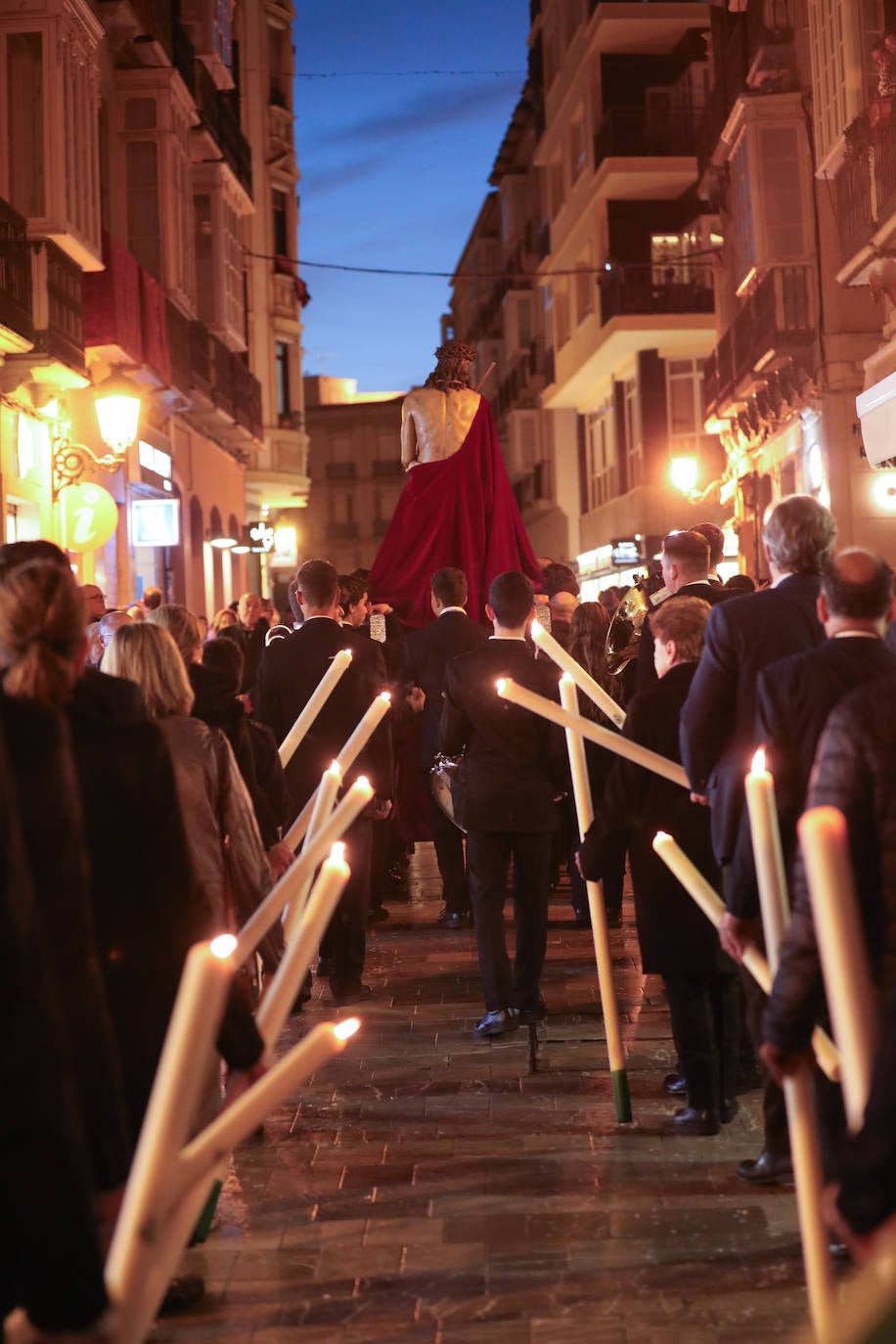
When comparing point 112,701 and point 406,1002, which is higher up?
point 112,701

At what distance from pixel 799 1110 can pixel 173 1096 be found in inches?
65.3

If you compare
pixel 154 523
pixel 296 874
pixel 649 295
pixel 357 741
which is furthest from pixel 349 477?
pixel 296 874

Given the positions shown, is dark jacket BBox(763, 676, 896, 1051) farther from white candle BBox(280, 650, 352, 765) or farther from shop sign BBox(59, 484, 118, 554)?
shop sign BBox(59, 484, 118, 554)

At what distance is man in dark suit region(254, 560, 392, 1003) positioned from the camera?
860 cm

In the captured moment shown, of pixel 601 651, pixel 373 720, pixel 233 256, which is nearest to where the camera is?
pixel 373 720

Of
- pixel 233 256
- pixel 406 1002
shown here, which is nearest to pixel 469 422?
pixel 406 1002

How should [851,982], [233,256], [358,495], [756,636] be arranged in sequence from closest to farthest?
1. [851,982]
2. [756,636]
3. [233,256]
4. [358,495]

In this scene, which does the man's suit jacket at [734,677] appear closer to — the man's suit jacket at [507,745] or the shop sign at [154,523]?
the man's suit jacket at [507,745]

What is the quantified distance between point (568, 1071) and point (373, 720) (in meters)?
2.66

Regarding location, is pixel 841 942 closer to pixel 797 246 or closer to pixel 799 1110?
pixel 799 1110

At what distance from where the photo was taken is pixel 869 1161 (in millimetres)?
2590

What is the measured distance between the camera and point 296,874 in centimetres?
346

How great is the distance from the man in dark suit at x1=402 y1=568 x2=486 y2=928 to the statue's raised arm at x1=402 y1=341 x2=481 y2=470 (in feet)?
5.66

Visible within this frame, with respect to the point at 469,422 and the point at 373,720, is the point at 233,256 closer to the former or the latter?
the point at 469,422
